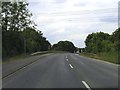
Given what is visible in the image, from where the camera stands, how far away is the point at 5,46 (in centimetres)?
4819

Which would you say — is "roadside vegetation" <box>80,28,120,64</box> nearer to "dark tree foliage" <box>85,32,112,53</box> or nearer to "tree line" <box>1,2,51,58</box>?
"dark tree foliage" <box>85,32,112,53</box>

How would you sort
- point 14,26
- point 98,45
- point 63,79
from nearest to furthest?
point 63,79, point 14,26, point 98,45

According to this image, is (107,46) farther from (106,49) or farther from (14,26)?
(14,26)

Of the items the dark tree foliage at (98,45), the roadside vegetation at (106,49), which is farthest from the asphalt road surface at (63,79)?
the dark tree foliage at (98,45)

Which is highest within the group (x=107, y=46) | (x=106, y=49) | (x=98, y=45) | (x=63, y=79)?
(x=98, y=45)

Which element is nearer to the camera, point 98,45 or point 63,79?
point 63,79

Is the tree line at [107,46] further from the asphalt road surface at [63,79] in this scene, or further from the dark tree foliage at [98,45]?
the asphalt road surface at [63,79]

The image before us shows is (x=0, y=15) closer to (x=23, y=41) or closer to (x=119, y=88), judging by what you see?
(x=23, y=41)

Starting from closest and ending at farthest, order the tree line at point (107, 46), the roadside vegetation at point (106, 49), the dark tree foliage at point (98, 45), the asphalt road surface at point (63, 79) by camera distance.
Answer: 1. the asphalt road surface at point (63, 79)
2. the roadside vegetation at point (106, 49)
3. the tree line at point (107, 46)
4. the dark tree foliage at point (98, 45)

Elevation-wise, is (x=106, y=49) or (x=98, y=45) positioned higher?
(x=98, y=45)

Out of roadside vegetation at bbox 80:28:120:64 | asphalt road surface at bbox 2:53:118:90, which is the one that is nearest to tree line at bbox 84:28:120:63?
roadside vegetation at bbox 80:28:120:64

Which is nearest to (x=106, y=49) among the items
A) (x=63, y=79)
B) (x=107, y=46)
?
(x=107, y=46)

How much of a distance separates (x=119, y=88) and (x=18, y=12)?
50.0m

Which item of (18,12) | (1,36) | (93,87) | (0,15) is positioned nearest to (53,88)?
(93,87)
